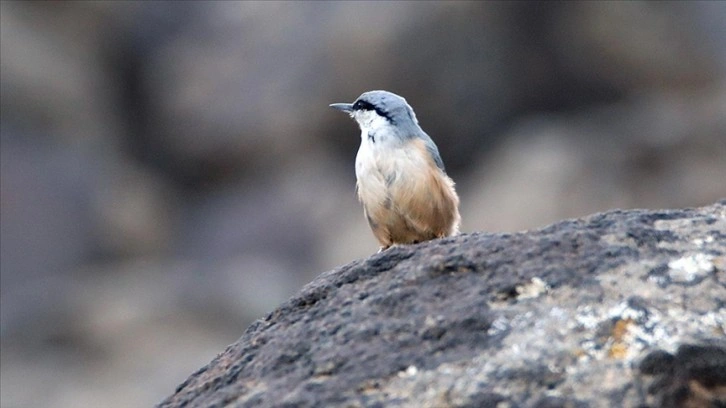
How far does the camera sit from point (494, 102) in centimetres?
1489

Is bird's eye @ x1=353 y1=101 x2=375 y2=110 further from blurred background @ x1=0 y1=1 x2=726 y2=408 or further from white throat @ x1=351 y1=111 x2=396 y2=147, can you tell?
blurred background @ x1=0 y1=1 x2=726 y2=408

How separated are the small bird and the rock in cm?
167

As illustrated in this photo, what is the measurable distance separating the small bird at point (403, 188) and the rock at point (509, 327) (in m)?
1.67

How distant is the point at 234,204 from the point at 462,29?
12.7ft

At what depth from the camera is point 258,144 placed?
15.5 m

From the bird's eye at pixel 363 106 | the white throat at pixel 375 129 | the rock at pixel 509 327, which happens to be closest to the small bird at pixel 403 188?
the white throat at pixel 375 129

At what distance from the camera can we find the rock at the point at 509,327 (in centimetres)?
332

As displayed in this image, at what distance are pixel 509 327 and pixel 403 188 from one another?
2.39m

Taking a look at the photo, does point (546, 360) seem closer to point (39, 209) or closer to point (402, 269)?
point (402, 269)

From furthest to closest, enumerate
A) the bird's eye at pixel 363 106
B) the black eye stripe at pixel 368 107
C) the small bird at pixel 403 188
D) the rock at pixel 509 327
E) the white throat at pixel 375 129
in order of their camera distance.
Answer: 1. the bird's eye at pixel 363 106
2. the black eye stripe at pixel 368 107
3. the white throat at pixel 375 129
4. the small bird at pixel 403 188
5. the rock at pixel 509 327

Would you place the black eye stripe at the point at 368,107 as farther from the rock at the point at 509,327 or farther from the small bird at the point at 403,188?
the rock at the point at 509,327

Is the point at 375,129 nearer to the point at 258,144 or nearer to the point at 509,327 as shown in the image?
the point at 509,327

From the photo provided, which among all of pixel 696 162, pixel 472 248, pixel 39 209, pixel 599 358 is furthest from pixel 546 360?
pixel 39 209

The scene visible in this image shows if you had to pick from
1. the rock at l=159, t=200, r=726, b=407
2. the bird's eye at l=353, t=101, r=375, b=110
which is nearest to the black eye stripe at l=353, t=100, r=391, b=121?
the bird's eye at l=353, t=101, r=375, b=110
